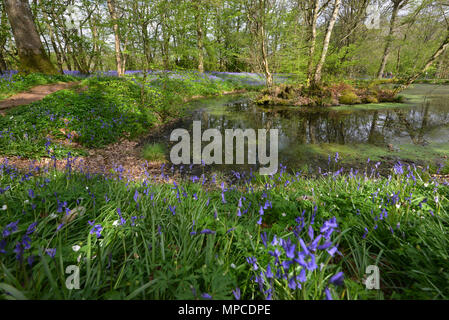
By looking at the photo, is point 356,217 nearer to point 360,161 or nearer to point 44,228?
point 44,228

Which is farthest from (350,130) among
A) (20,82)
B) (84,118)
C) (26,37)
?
(26,37)

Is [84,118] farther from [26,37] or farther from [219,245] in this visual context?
[26,37]

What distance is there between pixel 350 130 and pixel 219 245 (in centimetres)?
761

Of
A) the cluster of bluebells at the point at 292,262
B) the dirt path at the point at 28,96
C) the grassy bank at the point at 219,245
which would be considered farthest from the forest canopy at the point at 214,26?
the cluster of bluebells at the point at 292,262

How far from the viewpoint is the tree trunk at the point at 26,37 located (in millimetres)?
8234

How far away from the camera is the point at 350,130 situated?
7.42 meters

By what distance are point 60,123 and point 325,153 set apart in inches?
291

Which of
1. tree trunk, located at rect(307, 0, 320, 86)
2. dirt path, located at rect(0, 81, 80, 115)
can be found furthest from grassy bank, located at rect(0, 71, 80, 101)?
tree trunk, located at rect(307, 0, 320, 86)

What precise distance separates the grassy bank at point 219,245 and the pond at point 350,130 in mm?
2384

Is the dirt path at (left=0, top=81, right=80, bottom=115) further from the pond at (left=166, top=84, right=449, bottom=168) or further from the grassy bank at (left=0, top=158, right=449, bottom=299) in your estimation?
the grassy bank at (left=0, top=158, right=449, bottom=299)

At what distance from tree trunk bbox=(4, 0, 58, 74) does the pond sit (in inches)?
305
